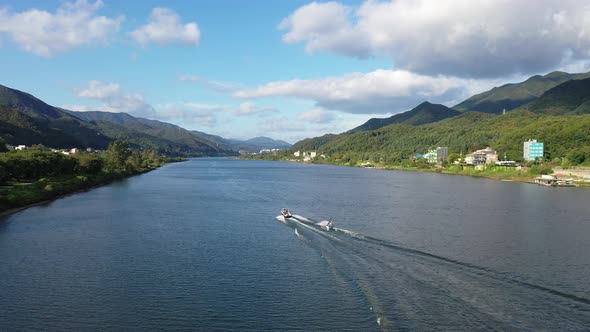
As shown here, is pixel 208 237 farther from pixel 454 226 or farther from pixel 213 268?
pixel 454 226

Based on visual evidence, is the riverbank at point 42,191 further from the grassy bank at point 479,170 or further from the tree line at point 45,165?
the grassy bank at point 479,170

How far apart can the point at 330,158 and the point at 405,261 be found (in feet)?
396

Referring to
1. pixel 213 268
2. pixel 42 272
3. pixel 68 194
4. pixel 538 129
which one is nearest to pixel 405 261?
pixel 213 268

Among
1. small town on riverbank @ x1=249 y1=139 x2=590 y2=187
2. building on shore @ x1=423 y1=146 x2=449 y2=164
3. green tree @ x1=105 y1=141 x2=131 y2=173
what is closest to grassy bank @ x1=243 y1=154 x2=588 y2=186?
small town on riverbank @ x1=249 y1=139 x2=590 y2=187

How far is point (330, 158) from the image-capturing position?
135 m

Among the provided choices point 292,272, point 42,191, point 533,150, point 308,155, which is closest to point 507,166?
point 533,150

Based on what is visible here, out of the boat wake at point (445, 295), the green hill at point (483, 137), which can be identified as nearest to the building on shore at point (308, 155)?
the green hill at point (483, 137)

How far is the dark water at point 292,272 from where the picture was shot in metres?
10.4

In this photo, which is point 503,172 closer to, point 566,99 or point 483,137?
point 483,137

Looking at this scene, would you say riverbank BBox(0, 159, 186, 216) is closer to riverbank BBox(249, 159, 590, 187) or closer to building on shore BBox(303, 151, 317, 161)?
riverbank BBox(249, 159, 590, 187)

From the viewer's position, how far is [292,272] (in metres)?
14.0

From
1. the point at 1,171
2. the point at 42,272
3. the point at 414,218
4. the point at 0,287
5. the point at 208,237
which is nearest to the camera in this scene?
the point at 0,287

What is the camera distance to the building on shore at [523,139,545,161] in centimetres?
7059

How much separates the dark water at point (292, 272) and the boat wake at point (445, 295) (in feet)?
0.15
